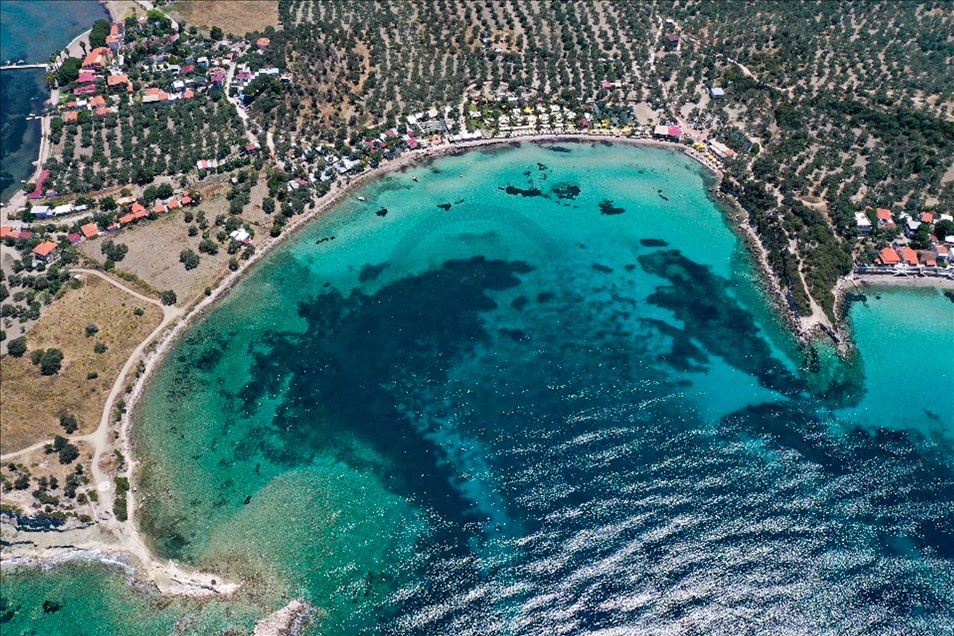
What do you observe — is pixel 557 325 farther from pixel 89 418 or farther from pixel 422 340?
pixel 89 418

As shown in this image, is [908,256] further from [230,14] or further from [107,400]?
[230,14]

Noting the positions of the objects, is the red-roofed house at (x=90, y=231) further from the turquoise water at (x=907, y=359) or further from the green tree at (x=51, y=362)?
the turquoise water at (x=907, y=359)

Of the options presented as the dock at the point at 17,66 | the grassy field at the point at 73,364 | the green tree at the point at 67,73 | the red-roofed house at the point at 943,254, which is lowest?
the red-roofed house at the point at 943,254

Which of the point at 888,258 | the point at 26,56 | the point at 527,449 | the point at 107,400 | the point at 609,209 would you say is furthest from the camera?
the point at 26,56

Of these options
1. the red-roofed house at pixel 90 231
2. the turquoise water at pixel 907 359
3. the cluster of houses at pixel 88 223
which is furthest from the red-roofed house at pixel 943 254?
the red-roofed house at pixel 90 231

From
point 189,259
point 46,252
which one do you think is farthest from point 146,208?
point 46,252
